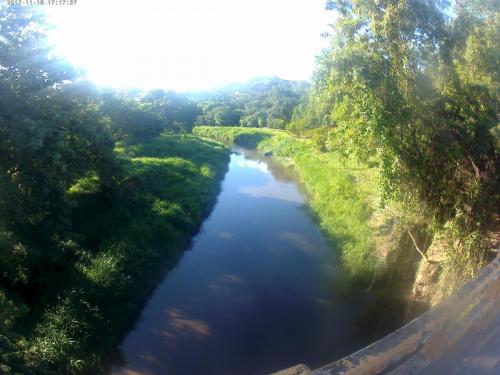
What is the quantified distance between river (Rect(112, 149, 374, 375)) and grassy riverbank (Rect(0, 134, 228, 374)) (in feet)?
2.16

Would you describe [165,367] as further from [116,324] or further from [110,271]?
[110,271]

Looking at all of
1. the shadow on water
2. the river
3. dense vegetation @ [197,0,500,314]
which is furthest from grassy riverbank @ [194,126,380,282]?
dense vegetation @ [197,0,500,314]

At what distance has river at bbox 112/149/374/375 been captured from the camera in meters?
9.19

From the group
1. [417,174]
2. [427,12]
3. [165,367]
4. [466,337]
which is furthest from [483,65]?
[165,367]

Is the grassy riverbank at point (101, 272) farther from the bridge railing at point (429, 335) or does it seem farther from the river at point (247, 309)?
the bridge railing at point (429, 335)

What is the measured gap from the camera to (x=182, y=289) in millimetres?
12227

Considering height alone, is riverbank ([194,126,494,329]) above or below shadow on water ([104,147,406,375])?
above

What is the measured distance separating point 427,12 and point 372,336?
322 inches

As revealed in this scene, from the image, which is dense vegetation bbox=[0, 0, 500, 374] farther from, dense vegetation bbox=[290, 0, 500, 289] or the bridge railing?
the bridge railing

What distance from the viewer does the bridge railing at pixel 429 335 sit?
336cm

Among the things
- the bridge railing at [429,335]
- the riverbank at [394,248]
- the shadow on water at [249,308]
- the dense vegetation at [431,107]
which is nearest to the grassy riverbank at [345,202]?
the riverbank at [394,248]

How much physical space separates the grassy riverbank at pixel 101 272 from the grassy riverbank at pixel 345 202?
20.3ft

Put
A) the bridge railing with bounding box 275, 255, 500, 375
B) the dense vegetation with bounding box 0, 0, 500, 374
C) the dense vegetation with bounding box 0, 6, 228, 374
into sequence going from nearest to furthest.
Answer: the bridge railing with bounding box 275, 255, 500, 375, the dense vegetation with bounding box 0, 6, 228, 374, the dense vegetation with bounding box 0, 0, 500, 374

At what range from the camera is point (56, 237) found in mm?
11445
